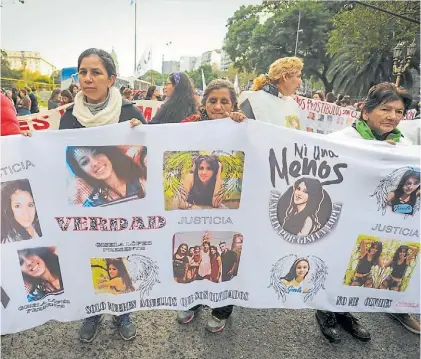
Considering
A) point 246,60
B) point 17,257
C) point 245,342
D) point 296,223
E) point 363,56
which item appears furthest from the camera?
point 246,60

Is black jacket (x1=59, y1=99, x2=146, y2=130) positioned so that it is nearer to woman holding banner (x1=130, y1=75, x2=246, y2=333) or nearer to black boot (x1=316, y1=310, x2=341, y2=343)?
woman holding banner (x1=130, y1=75, x2=246, y2=333)

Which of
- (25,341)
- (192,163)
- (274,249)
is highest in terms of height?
(192,163)

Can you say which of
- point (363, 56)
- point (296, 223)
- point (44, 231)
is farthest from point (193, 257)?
point (363, 56)

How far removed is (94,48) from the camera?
2.15m

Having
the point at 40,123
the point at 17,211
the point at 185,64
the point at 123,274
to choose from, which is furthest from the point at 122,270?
the point at 185,64

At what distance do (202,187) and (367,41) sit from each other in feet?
78.9

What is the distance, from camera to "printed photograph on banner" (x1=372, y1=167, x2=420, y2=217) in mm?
2105

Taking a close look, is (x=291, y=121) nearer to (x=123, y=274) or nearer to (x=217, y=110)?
→ (x=217, y=110)

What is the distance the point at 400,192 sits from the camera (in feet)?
6.97

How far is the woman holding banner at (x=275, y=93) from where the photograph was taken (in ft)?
10.5

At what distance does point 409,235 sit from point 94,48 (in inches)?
91.4

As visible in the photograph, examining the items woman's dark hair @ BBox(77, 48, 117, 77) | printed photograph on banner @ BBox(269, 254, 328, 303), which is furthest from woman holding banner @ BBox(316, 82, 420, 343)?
woman's dark hair @ BBox(77, 48, 117, 77)

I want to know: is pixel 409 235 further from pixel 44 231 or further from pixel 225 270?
pixel 44 231

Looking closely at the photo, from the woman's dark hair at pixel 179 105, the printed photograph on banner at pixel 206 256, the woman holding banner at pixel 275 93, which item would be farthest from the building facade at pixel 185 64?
the printed photograph on banner at pixel 206 256
